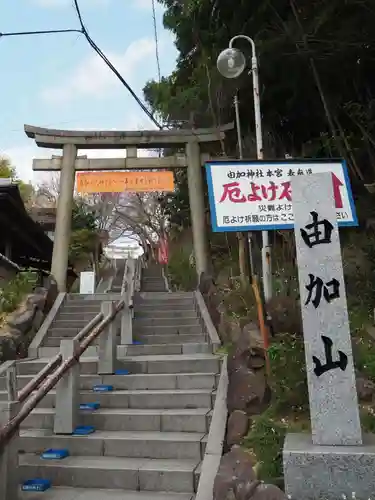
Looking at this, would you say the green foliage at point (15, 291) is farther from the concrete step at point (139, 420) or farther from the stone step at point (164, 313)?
the concrete step at point (139, 420)

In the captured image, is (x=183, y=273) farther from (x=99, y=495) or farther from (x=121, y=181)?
(x=99, y=495)

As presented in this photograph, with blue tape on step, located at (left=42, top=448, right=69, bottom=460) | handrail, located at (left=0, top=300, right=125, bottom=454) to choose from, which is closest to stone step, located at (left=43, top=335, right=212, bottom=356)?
handrail, located at (left=0, top=300, right=125, bottom=454)

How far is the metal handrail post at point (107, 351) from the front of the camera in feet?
23.2

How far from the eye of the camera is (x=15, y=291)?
9859 mm

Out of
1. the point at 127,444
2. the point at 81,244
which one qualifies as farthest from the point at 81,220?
the point at 127,444

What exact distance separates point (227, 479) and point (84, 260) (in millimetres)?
26590

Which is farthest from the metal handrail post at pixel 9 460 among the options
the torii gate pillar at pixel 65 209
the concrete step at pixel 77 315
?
the torii gate pillar at pixel 65 209

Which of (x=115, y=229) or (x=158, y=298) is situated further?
(x=115, y=229)

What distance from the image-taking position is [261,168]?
16.5 ft

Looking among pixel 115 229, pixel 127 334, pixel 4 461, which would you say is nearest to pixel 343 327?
pixel 4 461

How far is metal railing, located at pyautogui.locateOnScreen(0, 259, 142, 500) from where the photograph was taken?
13.7 feet

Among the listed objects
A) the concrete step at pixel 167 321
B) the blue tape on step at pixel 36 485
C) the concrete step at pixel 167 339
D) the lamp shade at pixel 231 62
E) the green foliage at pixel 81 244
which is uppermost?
the green foliage at pixel 81 244

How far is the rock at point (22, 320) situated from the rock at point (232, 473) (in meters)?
5.72

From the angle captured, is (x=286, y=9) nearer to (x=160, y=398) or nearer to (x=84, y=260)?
(x=160, y=398)
